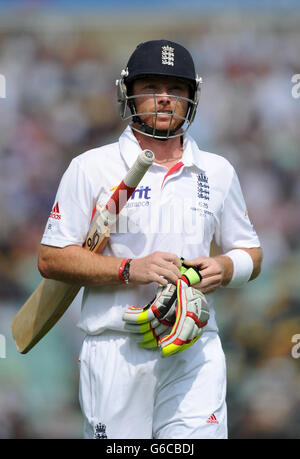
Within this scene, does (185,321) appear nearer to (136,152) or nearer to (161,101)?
(136,152)

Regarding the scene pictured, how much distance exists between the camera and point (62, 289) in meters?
3.13

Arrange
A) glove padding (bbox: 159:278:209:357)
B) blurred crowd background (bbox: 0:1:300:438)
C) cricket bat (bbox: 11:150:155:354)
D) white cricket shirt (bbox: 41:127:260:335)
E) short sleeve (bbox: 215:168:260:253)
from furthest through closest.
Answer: blurred crowd background (bbox: 0:1:300:438)
short sleeve (bbox: 215:168:260:253)
white cricket shirt (bbox: 41:127:260:335)
cricket bat (bbox: 11:150:155:354)
glove padding (bbox: 159:278:209:357)

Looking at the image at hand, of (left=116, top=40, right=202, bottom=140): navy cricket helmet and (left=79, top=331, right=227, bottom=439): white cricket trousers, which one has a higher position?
(left=116, top=40, right=202, bottom=140): navy cricket helmet

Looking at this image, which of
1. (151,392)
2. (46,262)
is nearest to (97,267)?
(46,262)

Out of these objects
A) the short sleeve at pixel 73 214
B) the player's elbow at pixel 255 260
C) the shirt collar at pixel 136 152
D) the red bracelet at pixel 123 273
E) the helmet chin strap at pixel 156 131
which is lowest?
the red bracelet at pixel 123 273

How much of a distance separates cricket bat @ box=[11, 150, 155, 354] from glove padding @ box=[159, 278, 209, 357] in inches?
14.2

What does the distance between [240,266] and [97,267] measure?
0.59 metres

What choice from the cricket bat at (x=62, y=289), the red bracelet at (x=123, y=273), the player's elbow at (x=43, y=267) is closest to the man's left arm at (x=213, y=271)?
the red bracelet at (x=123, y=273)

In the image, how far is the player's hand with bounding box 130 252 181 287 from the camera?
8.67 feet

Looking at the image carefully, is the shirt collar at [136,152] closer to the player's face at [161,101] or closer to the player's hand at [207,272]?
the player's face at [161,101]

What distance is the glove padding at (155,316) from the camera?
8.70 ft

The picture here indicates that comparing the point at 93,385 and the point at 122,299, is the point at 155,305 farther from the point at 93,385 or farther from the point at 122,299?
the point at 93,385

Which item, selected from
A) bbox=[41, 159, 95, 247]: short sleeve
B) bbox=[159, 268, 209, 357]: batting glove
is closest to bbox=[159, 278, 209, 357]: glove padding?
bbox=[159, 268, 209, 357]: batting glove

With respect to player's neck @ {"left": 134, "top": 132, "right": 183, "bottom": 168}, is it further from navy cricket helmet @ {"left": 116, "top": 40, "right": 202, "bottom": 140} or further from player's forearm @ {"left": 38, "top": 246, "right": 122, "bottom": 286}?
player's forearm @ {"left": 38, "top": 246, "right": 122, "bottom": 286}
